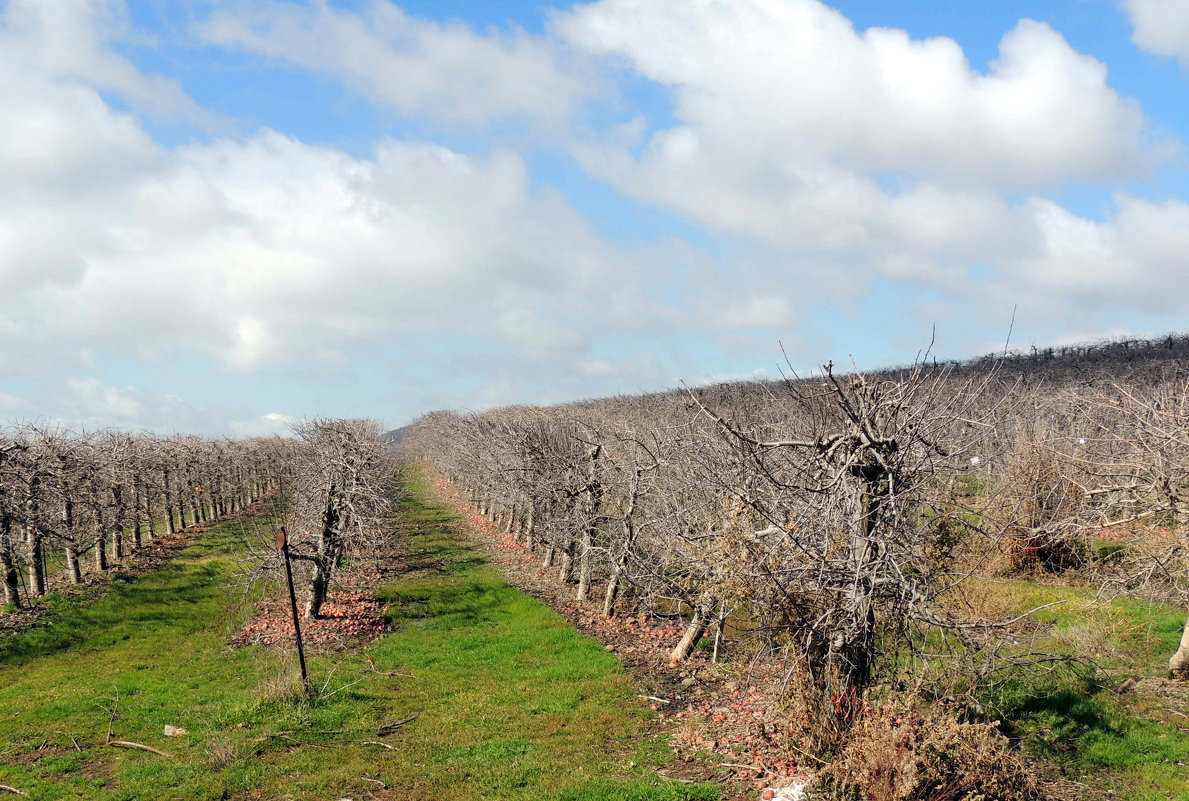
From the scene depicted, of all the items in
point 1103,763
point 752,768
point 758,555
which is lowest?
point 1103,763

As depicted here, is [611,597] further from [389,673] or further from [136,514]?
[136,514]

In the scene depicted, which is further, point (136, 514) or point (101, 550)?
point (136, 514)

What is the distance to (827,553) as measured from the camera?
8758mm

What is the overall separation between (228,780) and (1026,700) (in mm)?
13378

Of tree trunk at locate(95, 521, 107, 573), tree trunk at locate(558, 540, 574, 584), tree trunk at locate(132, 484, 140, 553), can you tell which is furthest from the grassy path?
tree trunk at locate(132, 484, 140, 553)

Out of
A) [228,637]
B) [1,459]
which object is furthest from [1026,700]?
[1,459]

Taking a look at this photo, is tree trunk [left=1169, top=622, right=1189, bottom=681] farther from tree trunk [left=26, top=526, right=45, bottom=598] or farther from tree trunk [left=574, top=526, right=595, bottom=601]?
tree trunk [left=26, top=526, right=45, bottom=598]

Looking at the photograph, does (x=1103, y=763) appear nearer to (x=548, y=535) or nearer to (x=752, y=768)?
(x=752, y=768)

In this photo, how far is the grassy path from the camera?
33.7 feet

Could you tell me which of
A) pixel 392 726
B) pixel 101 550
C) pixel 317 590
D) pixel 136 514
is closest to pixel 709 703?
pixel 392 726

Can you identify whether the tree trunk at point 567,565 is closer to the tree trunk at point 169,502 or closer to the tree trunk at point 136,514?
the tree trunk at point 136,514

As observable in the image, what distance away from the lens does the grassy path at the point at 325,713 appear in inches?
405

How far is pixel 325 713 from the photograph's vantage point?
43.2ft

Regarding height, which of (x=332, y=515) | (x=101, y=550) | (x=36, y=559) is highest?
(x=332, y=515)
